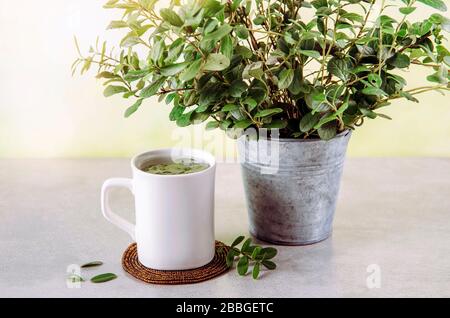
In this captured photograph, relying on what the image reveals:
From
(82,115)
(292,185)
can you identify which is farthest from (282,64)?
(82,115)

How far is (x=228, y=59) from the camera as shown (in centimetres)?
82

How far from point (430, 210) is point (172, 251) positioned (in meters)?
0.50

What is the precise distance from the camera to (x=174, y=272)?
946 millimetres

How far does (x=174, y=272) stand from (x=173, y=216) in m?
0.08

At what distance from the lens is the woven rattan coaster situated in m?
0.93

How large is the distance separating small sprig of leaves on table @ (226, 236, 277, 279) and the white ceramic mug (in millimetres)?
34

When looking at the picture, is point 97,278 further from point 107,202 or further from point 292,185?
point 292,185

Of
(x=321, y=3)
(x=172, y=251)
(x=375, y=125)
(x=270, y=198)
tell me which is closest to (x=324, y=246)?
(x=270, y=198)

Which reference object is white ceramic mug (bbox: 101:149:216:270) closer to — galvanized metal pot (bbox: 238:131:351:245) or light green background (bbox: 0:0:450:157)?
galvanized metal pot (bbox: 238:131:351:245)

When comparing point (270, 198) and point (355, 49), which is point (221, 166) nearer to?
point (270, 198)

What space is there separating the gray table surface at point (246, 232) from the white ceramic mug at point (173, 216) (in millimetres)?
43

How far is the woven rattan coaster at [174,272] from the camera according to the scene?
927 millimetres

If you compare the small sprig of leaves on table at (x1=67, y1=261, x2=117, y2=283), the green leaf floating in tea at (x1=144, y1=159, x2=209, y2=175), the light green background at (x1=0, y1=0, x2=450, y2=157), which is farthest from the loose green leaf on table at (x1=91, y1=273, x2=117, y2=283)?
the light green background at (x1=0, y1=0, x2=450, y2=157)

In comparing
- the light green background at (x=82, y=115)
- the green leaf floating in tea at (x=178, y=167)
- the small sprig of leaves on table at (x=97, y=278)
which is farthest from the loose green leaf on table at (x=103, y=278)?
the light green background at (x=82, y=115)
